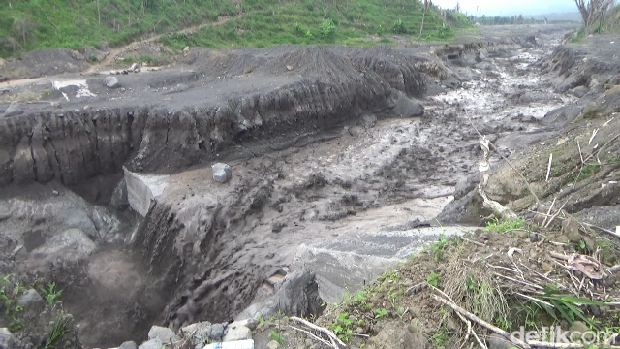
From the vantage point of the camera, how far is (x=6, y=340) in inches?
268

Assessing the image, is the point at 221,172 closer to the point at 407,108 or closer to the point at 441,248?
the point at 441,248

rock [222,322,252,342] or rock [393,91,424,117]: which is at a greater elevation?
rock [222,322,252,342]

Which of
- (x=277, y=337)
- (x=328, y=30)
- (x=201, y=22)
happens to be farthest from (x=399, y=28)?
(x=277, y=337)

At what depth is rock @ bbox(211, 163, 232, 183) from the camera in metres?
14.3

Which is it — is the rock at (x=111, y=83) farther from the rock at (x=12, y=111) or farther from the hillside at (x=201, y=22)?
the hillside at (x=201, y=22)

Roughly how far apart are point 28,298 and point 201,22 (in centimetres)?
3014

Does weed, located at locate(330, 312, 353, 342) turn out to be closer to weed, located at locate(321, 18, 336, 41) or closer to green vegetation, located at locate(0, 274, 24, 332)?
green vegetation, located at locate(0, 274, 24, 332)

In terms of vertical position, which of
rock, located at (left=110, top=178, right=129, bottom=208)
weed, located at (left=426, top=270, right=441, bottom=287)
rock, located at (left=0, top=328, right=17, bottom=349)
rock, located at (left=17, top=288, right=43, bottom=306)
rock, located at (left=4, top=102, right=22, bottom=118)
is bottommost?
rock, located at (left=110, top=178, right=129, bottom=208)

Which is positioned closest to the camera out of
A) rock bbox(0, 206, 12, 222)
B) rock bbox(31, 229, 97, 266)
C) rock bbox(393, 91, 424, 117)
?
rock bbox(31, 229, 97, 266)

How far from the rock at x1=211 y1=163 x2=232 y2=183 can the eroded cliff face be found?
1095mm

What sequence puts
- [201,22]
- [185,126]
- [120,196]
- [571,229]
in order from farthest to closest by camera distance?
1. [201,22]
2. [185,126]
3. [120,196]
4. [571,229]

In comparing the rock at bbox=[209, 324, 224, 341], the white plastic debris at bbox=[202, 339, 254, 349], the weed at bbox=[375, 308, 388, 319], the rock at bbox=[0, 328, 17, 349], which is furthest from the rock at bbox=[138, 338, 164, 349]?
the weed at bbox=[375, 308, 388, 319]

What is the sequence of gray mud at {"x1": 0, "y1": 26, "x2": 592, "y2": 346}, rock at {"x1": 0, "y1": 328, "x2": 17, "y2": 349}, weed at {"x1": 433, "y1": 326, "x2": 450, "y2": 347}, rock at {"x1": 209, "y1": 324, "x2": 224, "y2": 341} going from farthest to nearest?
gray mud at {"x1": 0, "y1": 26, "x2": 592, "y2": 346}, rock at {"x1": 0, "y1": 328, "x2": 17, "y2": 349}, rock at {"x1": 209, "y1": 324, "x2": 224, "y2": 341}, weed at {"x1": 433, "y1": 326, "x2": 450, "y2": 347}

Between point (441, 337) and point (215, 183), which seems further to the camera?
point (215, 183)
